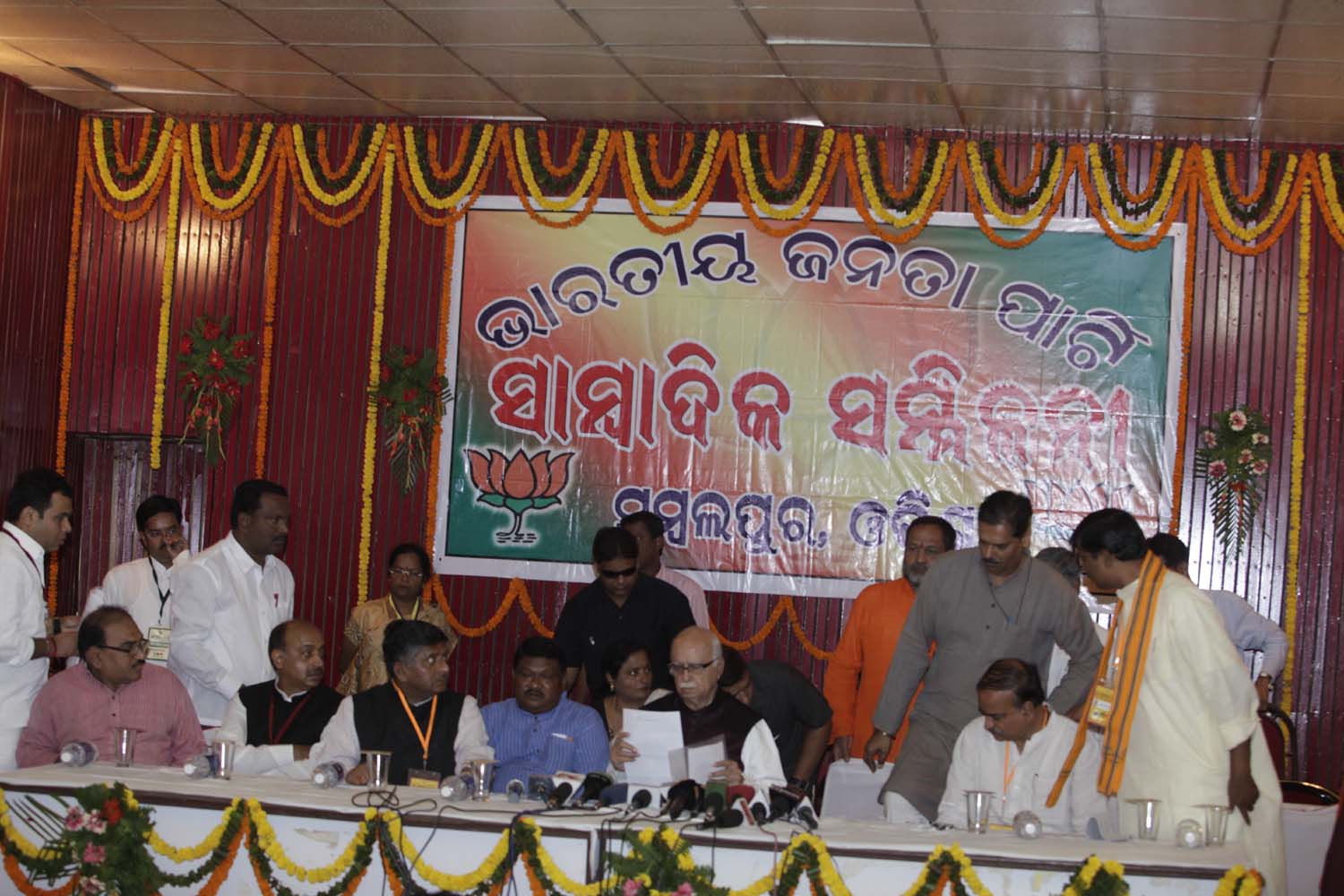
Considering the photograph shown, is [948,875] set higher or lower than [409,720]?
lower

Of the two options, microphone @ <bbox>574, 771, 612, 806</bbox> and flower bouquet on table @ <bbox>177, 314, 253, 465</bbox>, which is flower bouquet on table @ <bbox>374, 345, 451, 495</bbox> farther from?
microphone @ <bbox>574, 771, 612, 806</bbox>

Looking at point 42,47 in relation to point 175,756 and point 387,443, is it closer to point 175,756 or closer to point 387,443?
point 387,443

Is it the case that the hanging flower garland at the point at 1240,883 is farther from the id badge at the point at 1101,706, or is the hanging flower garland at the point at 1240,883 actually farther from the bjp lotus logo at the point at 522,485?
the bjp lotus logo at the point at 522,485

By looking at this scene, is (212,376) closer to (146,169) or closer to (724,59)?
(146,169)

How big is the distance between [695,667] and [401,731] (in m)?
1.02

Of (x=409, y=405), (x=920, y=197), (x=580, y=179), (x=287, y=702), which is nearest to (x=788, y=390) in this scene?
(x=920, y=197)

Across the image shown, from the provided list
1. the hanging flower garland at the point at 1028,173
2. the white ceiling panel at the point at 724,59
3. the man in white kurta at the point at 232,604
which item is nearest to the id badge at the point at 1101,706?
the white ceiling panel at the point at 724,59

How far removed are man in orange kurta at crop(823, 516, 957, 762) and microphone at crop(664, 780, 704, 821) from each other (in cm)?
192

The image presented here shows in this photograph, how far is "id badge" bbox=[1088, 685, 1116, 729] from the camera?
4.96 metres

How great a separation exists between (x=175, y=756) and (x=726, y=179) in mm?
4651

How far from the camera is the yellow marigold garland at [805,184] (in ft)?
28.6

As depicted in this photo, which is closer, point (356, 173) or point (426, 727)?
point (426, 727)

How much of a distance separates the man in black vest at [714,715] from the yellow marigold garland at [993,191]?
3903mm

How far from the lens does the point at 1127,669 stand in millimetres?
4941
